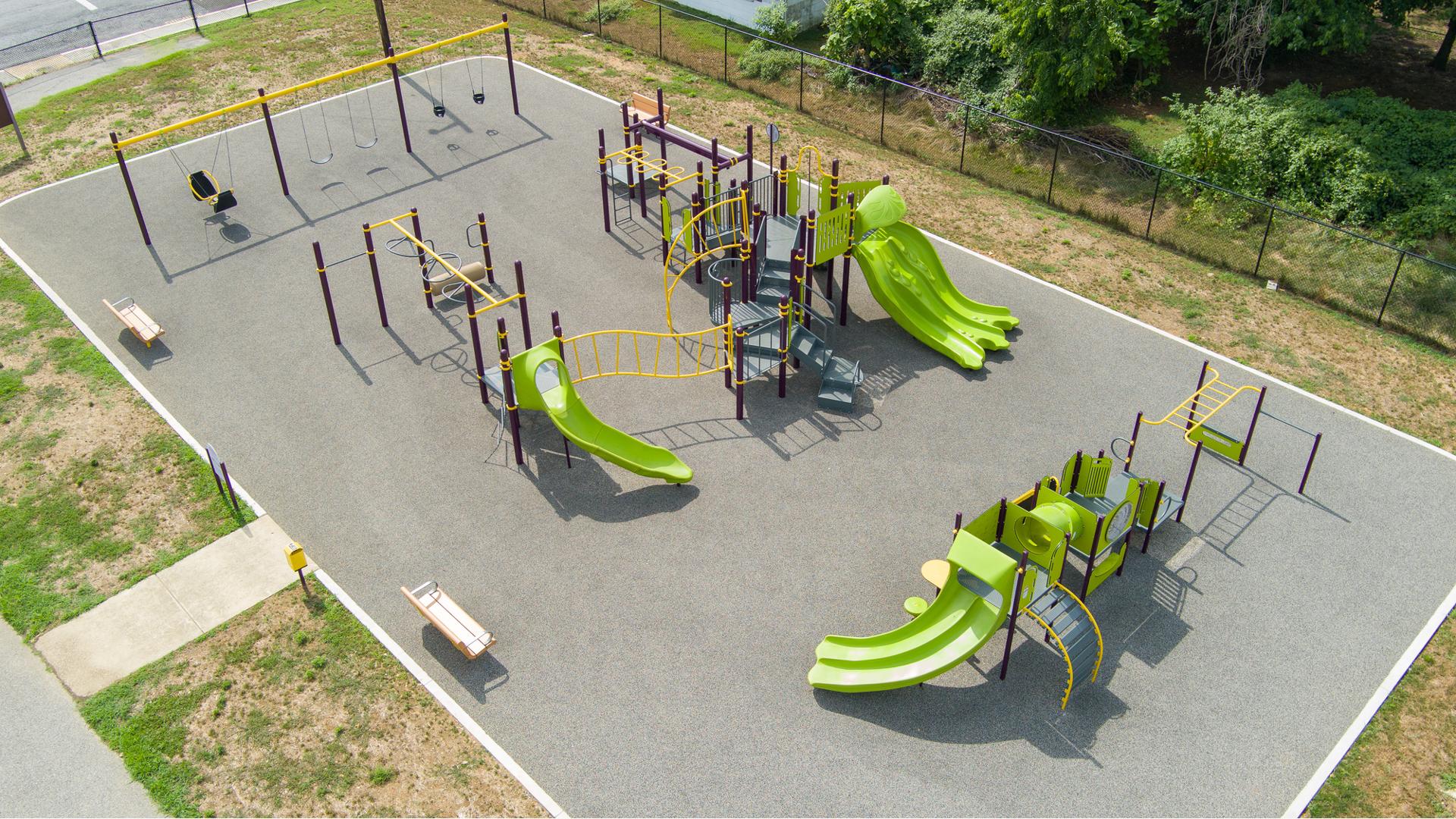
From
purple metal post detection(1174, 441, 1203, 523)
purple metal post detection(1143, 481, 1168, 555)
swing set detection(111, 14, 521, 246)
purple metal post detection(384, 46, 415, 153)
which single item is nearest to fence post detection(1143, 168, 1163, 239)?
purple metal post detection(1174, 441, 1203, 523)

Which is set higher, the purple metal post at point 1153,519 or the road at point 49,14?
the road at point 49,14

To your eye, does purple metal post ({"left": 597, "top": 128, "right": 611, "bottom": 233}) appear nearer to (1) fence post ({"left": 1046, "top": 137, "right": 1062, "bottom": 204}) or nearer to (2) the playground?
(2) the playground

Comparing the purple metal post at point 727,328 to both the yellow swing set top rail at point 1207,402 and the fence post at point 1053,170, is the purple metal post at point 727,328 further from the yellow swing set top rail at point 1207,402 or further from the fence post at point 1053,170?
the fence post at point 1053,170

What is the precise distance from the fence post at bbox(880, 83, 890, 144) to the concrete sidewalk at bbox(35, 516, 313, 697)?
16.5 m

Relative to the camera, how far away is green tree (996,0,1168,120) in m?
24.2

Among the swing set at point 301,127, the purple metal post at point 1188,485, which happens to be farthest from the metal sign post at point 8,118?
the purple metal post at point 1188,485

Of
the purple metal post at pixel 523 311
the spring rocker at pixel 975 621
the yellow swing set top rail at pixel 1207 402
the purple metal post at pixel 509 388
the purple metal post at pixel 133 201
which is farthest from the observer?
the purple metal post at pixel 133 201

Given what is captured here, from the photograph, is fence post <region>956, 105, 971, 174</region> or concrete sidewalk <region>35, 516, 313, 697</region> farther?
→ fence post <region>956, 105, 971, 174</region>

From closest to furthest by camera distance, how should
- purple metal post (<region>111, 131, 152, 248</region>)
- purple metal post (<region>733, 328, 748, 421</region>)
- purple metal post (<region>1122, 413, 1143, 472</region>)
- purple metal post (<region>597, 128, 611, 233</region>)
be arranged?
purple metal post (<region>1122, 413, 1143, 472</region>), purple metal post (<region>733, 328, 748, 421</region>), purple metal post (<region>111, 131, 152, 248</region>), purple metal post (<region>597, 128, 611, 233</region>)

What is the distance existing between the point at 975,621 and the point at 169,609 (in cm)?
984

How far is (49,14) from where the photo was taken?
32.6 metres

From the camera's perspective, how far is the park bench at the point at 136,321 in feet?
59.3

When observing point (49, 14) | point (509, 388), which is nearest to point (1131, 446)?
point (509, 388)

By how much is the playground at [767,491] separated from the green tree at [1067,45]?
22.1 ft
